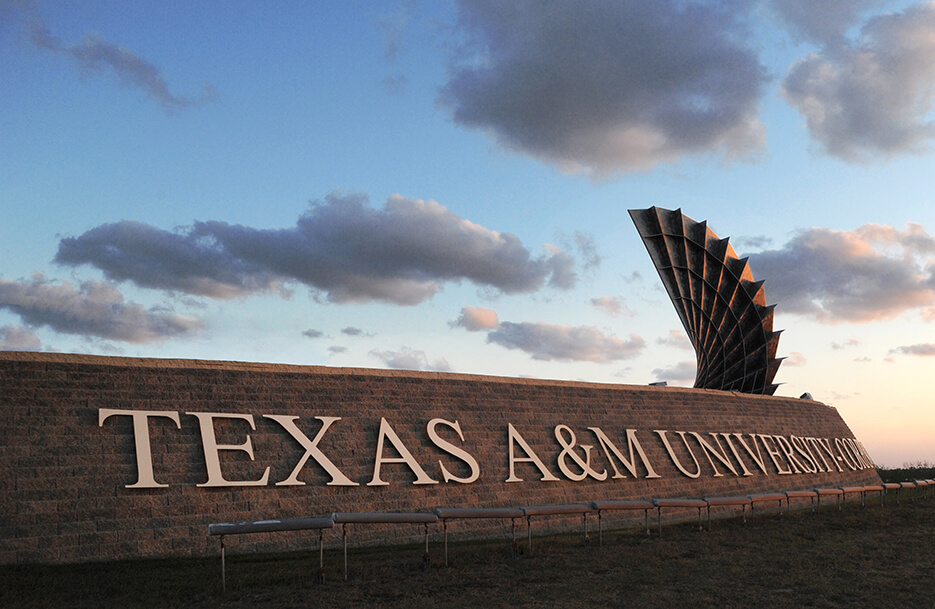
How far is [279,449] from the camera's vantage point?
14.9 m

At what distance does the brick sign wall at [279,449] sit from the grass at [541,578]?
102 centimetres

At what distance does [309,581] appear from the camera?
10.7 meters

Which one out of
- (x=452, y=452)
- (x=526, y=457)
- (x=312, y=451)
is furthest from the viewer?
(x=526, y=457)

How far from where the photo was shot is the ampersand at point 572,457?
18.8 metres

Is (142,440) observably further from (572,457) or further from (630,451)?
(630,451)

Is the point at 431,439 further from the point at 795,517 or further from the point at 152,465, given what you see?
the point at 795,517

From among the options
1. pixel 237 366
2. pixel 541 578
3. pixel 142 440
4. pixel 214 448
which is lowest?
pixel 541 578

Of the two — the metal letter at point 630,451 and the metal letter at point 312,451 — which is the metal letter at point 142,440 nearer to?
the metal letter at point 312,451

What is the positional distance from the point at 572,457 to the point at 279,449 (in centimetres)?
789

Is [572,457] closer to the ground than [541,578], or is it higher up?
higher up

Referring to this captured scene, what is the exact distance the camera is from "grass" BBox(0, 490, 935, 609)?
31.0 feet

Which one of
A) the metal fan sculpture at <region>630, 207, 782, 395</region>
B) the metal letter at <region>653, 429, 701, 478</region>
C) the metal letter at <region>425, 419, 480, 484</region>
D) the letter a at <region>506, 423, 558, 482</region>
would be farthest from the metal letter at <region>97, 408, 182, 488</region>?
the metal fan sculpture at <region>630, 207, 782, 395</region>

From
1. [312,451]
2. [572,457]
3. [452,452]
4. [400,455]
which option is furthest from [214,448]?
[572,457]

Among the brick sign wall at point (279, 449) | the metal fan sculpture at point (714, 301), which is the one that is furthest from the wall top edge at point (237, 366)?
the metal fan sculpture at point (714, 301)
